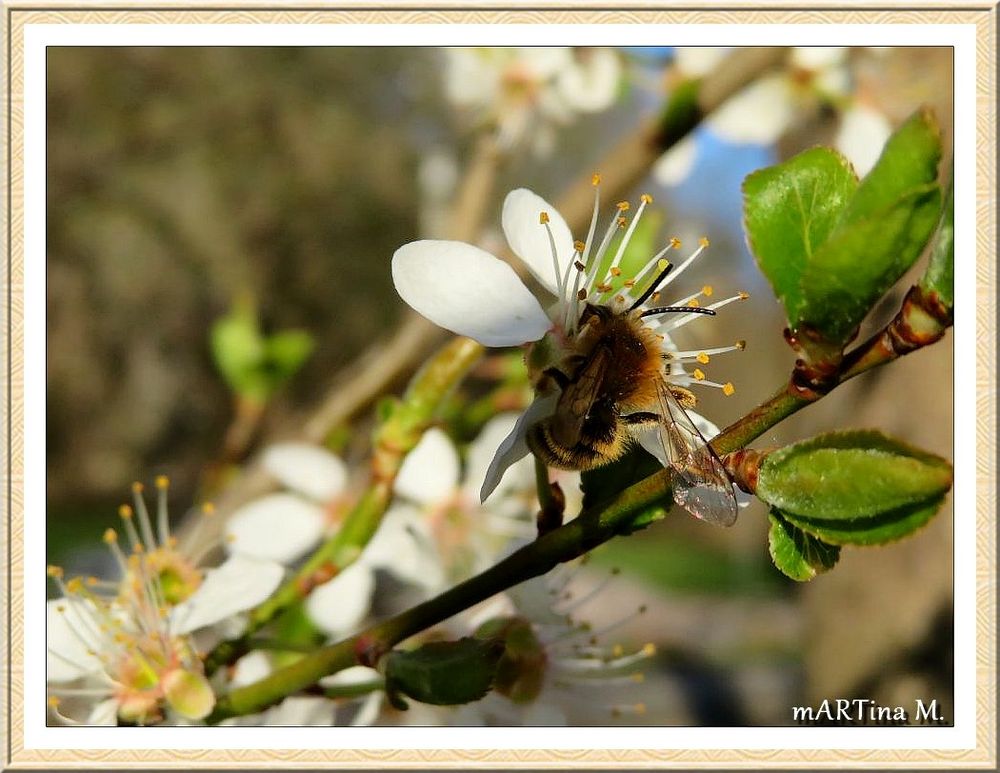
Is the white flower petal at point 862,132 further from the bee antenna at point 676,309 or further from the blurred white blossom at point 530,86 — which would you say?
the bee antenna at point 676,309

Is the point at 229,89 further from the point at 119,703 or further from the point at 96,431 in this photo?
the point at 119,703

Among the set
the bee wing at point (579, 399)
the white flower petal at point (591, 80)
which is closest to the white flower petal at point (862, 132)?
the white flower petal at point (591, 80)

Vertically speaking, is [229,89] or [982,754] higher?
[229,89]

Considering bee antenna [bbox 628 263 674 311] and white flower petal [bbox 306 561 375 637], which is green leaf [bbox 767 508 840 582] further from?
white flower petal [bbox 306 561 375 637]

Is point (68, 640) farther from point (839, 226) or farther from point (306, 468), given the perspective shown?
point (839, 226)
